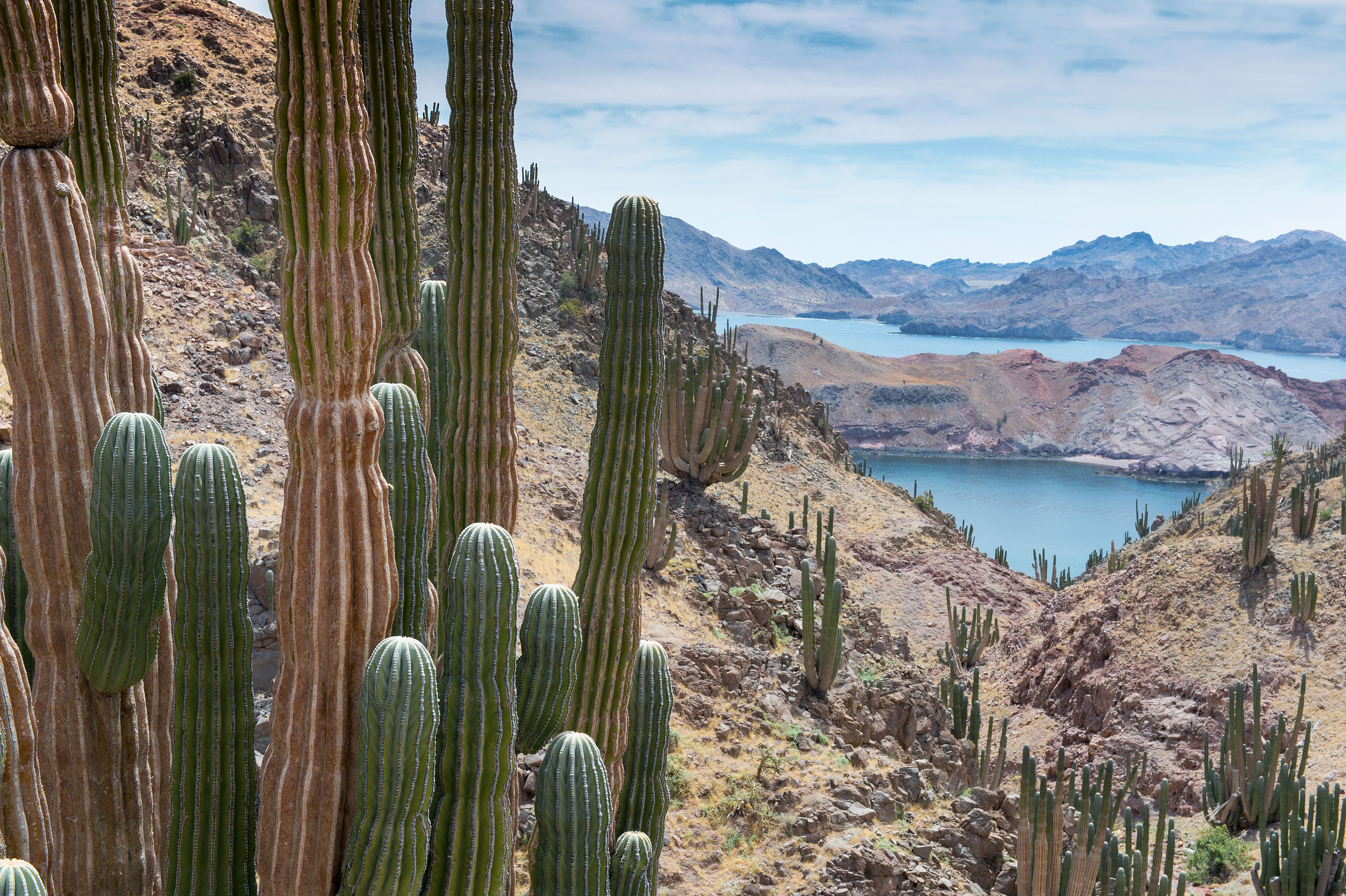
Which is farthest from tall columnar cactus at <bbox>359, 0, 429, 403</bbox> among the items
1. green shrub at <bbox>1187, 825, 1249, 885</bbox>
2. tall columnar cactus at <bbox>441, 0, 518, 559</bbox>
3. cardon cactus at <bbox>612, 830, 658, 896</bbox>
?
green shrub at <bbox>1187, 825, 1249, 885</bbox>

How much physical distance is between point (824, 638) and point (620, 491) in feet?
16.8

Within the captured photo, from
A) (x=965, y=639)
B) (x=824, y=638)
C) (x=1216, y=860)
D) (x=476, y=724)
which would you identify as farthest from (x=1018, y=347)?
(x=476, y=724)

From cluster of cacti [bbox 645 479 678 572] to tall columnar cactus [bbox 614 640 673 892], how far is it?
572 cm

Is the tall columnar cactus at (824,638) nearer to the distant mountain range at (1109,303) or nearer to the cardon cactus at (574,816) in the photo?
the cardon cactus at (574,816)

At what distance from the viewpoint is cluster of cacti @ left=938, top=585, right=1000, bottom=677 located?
16.1 metres

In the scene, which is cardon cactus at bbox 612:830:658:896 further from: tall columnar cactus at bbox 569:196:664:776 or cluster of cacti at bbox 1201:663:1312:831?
cluster of cacti at bbox 1201:663:1312:831

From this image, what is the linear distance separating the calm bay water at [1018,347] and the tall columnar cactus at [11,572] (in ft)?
369

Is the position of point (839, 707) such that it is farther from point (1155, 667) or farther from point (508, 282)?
point (1155, 667)

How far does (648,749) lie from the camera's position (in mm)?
5391

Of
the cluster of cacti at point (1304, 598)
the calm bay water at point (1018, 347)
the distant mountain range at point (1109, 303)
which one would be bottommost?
the cluster of cacti at point (1304, 598)

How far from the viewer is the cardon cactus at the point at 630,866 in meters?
4.71

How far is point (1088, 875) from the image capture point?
812cm

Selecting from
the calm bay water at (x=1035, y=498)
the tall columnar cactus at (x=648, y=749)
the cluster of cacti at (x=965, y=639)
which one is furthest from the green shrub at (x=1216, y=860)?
the calm bay water at (x=1035, y=498)

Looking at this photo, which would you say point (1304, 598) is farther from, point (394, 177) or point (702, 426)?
point (394, 177)
